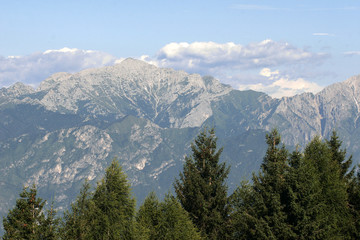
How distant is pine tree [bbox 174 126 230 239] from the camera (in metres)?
65.0

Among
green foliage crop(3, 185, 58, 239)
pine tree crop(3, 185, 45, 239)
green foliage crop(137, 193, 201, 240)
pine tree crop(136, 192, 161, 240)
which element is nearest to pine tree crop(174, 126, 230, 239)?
green foliage crop(137, 193, 201, 240)

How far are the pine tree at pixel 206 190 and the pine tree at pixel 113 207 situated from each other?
24.6 ft

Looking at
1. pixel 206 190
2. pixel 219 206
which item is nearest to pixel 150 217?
pixel 206 190

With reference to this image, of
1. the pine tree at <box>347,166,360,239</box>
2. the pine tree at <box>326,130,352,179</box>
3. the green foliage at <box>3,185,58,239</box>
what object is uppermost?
the pine tree at <box>326,130,352,179</box>

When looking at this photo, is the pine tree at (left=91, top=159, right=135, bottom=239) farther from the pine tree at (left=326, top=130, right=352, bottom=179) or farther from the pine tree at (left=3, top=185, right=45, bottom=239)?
the pine tree at (left=326, top=130, right=352, bottom=179)

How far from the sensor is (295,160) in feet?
180

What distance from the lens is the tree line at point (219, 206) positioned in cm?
5134

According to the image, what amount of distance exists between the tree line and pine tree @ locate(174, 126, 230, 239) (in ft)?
0.41

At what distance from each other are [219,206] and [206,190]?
104 inches

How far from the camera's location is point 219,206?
65.7 m

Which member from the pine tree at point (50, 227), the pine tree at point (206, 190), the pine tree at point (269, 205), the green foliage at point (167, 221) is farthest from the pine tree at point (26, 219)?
the pine tree at point (269, 205)

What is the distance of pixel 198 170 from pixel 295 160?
51.9ft

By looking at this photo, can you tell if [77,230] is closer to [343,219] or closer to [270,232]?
[270,232]

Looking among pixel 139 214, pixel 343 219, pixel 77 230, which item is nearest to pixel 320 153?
pixel 343 219
